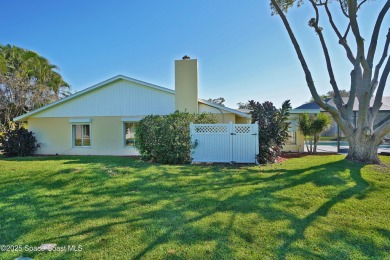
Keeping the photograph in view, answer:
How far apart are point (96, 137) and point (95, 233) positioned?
12.7 meters

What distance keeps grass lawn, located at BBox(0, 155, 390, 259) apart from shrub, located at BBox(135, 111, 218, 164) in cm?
265

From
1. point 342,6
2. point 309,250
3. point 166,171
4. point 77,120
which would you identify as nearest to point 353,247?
point 309,250

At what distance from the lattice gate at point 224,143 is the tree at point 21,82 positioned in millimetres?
18622

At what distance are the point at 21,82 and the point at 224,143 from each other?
22505mm

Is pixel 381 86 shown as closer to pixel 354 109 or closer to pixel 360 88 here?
pixel 360 88

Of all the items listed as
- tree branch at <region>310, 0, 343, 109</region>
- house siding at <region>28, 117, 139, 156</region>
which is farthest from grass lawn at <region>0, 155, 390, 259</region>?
house siding at <region>28, 117, 139, 156</region>

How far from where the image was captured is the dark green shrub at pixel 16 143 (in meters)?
14.3

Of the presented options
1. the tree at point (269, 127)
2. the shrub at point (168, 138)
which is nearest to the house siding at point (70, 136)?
the shrub at point (168, 138)

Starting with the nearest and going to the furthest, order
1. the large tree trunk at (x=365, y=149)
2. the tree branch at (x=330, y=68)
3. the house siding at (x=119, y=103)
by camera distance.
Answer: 1. the large tree trunk at (x=365, y=149)
2. the tree branch at (x=330, y=68)
3. the house siding at (x=119, y=103)

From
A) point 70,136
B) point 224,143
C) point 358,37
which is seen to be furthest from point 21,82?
point 358,37

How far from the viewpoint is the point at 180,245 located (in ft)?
10.6

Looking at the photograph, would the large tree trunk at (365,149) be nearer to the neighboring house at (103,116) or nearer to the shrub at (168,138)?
the neighboring house at (103,116)

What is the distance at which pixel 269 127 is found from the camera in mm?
10211

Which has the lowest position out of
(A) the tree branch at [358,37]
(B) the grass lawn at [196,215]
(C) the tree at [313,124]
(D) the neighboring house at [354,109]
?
(B) the grass lawn at [196,215]
